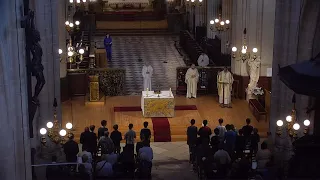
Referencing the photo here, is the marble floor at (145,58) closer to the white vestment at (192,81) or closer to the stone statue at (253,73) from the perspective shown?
the white vestment at (192,81)

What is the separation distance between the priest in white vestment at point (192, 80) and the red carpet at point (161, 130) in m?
3.82

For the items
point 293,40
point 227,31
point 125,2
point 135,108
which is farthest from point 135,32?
point 293,40

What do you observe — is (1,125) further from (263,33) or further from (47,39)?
(263,33)

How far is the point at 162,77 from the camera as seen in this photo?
31.7 metres

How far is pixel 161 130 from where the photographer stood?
2352cm

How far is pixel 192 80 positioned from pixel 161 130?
15.6ft

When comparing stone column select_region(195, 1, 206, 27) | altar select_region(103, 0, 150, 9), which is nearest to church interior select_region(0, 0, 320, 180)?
stone column select_region(195, 1, 206, 27)

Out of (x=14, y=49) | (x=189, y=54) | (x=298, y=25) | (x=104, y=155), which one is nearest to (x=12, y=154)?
(x=14, y=49)

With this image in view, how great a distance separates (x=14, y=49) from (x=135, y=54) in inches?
1025

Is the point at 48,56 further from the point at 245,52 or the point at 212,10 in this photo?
the point at 212,10

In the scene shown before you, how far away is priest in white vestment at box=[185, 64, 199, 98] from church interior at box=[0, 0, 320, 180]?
0.05 metres

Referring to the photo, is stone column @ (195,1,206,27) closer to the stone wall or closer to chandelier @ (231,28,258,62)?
the stone wall

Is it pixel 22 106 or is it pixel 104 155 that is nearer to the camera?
pixel 22 106

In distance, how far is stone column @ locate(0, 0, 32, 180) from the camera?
1074 cm
